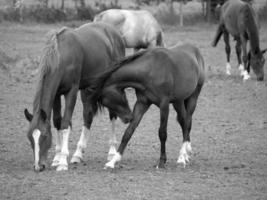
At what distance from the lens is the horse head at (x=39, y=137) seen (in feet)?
25.3

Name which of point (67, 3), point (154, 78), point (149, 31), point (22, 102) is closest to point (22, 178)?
point (154, 78)

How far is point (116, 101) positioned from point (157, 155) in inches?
55.6

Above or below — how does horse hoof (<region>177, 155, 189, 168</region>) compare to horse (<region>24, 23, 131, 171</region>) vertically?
below

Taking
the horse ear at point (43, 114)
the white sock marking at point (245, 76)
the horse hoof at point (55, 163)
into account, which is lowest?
the white sock marking at point (245, 76)

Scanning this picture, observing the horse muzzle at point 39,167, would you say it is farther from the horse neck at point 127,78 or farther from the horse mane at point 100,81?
the horse neck at point 127,78

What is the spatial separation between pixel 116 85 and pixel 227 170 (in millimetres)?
1825

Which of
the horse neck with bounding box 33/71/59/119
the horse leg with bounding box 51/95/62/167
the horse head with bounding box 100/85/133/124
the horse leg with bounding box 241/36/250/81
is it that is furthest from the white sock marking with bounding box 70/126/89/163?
the horse leg with bounding box 241/36/250/81

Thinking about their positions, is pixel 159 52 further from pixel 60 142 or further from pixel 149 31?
pixel 149 31

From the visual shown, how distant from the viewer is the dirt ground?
7004 millimetres

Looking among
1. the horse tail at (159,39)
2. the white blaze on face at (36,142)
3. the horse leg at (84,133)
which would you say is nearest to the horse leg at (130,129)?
the horse leg at (84,133)

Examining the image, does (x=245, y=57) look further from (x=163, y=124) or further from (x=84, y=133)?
(x=163, y=124)

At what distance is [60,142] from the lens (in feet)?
28.9

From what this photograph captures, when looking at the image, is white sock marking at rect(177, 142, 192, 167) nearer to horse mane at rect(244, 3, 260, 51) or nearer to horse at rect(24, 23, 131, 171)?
horse at rect(24, 23, 131, 171)

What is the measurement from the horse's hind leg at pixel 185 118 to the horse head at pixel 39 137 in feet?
6.27
